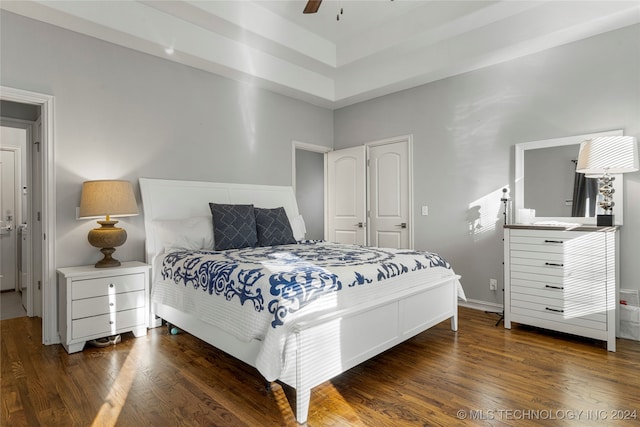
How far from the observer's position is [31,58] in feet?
9.43

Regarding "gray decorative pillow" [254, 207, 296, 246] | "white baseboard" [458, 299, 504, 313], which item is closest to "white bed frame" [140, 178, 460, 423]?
"gray decorative pillow" [254, 207, 296, 246]

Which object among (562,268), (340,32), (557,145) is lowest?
(562,268)

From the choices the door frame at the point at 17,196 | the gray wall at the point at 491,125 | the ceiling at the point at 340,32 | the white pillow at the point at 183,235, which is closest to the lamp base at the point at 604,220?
the gray wall at the point at 491,125

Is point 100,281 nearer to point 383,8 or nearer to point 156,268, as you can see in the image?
point 156,268

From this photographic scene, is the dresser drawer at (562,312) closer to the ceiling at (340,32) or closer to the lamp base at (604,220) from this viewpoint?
the lamp base at (604,220)

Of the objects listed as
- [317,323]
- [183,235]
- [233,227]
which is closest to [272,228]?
[233,227]

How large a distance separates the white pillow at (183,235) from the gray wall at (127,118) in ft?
1.02

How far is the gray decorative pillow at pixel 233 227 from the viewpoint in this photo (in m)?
3.39

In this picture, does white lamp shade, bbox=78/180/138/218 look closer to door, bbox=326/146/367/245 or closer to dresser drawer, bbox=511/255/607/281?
door, bbox=326/146/367/245

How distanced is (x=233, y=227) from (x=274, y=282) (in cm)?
165

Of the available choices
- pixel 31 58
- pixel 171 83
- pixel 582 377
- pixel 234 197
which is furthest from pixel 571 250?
pixel 31 58

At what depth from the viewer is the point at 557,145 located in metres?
3.37

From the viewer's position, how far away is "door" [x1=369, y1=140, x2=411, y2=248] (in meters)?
4.66

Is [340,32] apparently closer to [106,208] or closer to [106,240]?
[106,208]
